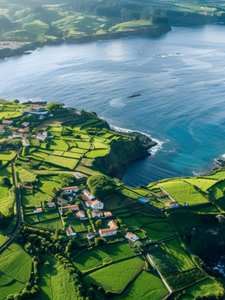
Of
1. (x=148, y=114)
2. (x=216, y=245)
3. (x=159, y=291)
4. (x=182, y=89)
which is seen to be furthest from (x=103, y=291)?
(x=182, y=89)

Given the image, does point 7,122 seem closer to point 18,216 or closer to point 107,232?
point 18,216

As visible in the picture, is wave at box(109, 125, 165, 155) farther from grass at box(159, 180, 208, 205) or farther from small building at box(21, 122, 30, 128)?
small building at box(21, 122, 30, 128)

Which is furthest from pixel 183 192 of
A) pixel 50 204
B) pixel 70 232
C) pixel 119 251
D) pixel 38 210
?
pixel 38 210

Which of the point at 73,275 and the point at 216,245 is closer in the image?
the point at 73,275

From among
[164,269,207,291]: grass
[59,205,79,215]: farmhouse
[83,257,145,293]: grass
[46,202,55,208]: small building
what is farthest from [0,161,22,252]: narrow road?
[164,269,207,291]: grass

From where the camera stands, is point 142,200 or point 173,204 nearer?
point 173,204

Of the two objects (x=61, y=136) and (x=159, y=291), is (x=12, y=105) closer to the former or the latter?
(x=61, y=136)

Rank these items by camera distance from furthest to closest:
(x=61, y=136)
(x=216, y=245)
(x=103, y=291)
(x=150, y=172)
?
(x=61, y=136) → (x=150, y=172) → (x=216, y=245) → (x=103, y=291)
